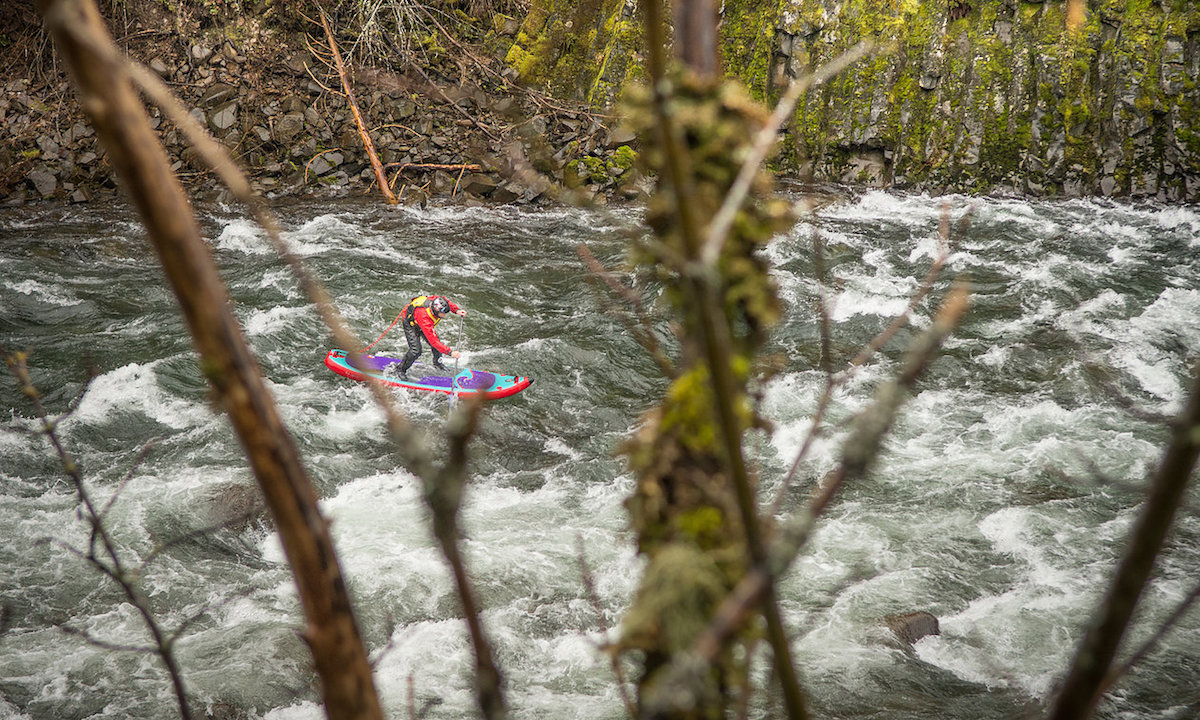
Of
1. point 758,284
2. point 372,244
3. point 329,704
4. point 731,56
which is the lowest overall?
point 329,704

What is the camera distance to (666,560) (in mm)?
1184

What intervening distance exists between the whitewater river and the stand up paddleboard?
182mm

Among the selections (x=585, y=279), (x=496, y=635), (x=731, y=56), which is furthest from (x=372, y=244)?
(x=496, y=635)

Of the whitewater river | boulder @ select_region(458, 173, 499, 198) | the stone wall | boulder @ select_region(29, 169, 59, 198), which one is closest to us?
the whitewater river

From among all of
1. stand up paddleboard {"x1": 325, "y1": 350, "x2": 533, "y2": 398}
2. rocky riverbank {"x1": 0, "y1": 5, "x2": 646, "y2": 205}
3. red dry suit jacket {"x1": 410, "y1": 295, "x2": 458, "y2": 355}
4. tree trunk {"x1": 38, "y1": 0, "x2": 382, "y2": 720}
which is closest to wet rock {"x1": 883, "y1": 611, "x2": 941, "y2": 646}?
stand up paddleboard {"x1": 325, "y1": 350, "x2": 533, "y2": 398}

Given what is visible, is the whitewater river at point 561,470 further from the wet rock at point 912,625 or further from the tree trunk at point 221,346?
the tree trunk at point 221,346

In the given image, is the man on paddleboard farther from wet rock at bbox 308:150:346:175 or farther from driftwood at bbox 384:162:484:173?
wet rock at bbox 308:150:346:175

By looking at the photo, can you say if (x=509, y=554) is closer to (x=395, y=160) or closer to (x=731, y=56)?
(x=395, y=160)

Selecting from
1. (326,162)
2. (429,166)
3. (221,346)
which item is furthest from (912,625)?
(326,162)

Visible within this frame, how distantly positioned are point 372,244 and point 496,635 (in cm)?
817

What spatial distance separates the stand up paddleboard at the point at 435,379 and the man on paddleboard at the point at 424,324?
11 cm

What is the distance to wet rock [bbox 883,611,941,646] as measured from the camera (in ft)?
18.5

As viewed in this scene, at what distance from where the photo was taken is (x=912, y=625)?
568 cm

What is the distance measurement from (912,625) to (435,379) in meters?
5.75
